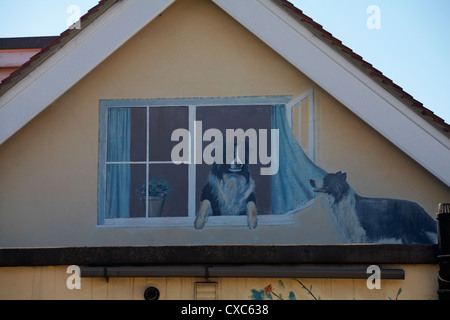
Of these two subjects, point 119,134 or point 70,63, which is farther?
point 119,134

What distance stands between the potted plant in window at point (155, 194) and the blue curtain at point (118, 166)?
0.71 feet

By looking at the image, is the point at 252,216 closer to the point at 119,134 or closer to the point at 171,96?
the point at 171,96

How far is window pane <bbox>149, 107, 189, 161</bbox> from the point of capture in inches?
432

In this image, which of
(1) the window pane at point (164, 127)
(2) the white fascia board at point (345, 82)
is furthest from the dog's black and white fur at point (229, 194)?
(2) the white fascia board at point (345, 82)

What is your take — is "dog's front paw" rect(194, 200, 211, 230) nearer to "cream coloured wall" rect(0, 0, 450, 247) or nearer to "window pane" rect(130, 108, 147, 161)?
"cream coloured wall" rect(0, 0, 450, 247)

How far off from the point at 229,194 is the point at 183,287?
3.01 metres

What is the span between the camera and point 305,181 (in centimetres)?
1066

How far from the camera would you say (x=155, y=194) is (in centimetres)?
1085

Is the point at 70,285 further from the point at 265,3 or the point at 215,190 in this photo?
the point at 265,3

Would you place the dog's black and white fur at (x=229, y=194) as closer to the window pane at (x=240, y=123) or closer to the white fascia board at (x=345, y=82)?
the window pane at (x=240, y=123)

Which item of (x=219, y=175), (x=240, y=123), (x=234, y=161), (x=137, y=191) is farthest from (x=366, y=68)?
(x=137, y=191)

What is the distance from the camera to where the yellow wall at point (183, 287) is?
765 cm
